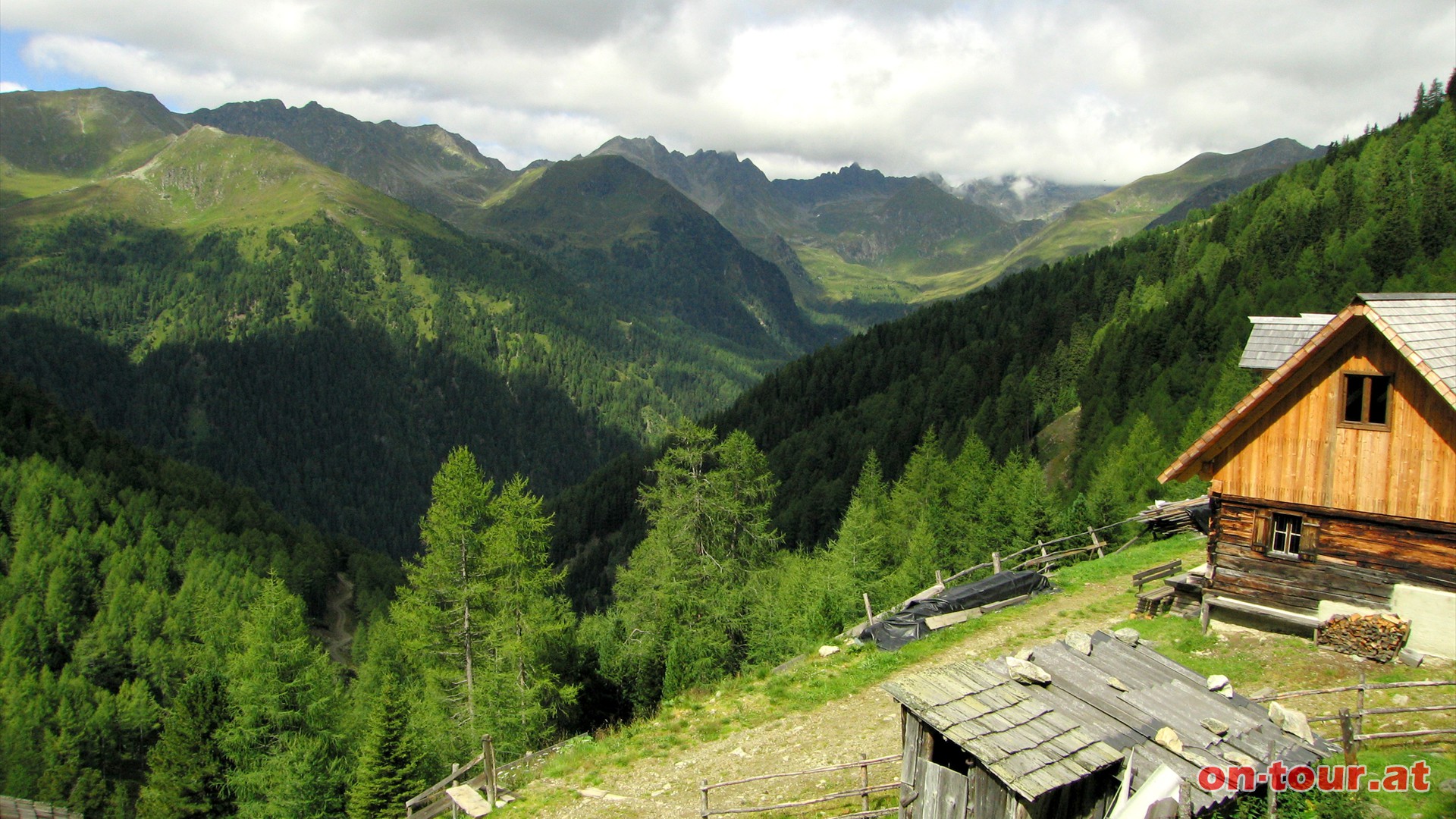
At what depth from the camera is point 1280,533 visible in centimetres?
2158

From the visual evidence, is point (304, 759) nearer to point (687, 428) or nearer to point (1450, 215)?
→ point (687, 428)

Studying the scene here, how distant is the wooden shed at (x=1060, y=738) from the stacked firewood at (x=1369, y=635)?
9634 mm

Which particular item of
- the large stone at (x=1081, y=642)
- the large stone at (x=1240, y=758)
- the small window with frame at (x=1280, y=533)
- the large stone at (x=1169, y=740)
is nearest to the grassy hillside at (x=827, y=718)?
the small window with frame at (x=1280, y=533)

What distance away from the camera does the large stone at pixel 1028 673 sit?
1246 centimetres

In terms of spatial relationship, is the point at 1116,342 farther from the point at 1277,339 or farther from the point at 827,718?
the point at 827,718

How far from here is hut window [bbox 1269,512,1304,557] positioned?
21266mm

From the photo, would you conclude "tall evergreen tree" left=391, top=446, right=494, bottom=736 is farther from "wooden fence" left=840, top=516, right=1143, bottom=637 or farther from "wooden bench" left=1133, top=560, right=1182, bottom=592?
"wooden bench" left=1133, top=560, right=1182, bottom=592

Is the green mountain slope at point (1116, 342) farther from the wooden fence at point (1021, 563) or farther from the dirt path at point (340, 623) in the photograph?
the dirt path at point (340, 623)

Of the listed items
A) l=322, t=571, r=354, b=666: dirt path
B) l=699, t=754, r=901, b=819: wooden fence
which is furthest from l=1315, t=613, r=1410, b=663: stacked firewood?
l=322, t=571, r=354, b=666: dirt path

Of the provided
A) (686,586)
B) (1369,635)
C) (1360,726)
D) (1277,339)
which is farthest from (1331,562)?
(686,586)

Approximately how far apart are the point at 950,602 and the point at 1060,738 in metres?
17.9

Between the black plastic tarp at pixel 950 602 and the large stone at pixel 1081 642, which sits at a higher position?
the large stone at pixel 1081 642

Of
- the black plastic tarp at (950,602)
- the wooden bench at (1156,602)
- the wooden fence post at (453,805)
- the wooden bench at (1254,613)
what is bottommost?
the wooden fence post at (453,805)

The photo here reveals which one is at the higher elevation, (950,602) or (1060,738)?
(1060,738)
